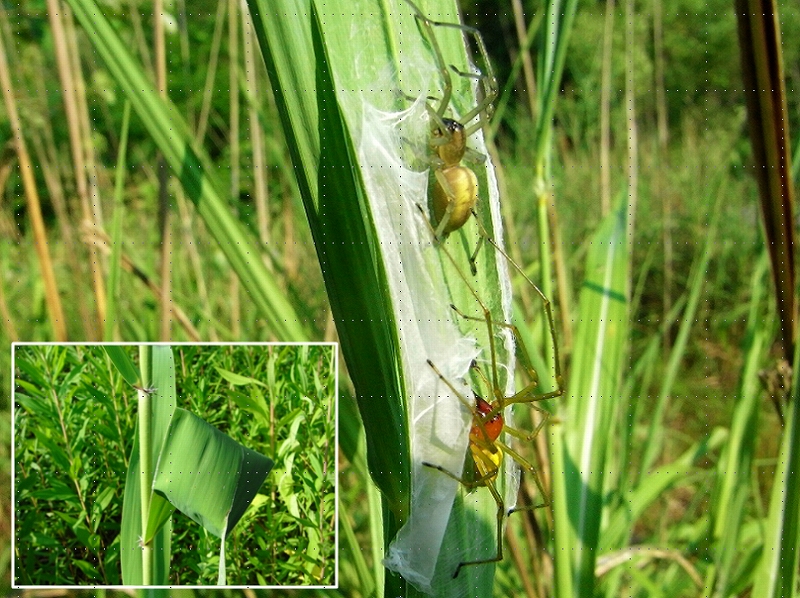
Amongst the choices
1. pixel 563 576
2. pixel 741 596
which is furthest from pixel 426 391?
pixel 741 596

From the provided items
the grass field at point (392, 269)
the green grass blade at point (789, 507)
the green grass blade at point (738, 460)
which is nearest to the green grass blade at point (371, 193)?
the grass field at point (392, 269)


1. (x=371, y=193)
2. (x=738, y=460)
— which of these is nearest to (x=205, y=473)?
(x=371, y=193)

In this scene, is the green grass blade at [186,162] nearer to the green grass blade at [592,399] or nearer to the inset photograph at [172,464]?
the inset photograph at [172,464]

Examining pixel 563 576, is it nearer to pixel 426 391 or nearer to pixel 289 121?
pixel 426 391

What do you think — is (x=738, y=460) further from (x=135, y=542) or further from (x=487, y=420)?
(x=135, y=542)

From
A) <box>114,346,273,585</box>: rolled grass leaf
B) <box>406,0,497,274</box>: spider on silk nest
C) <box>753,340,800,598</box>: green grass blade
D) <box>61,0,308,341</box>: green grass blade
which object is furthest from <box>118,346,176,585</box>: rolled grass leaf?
<box>753,340,800,598</box>: green grass blade

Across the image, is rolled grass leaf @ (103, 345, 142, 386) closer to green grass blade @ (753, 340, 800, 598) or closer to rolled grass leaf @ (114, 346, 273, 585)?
rolled grass leaf @ (114, 346, 273, 585)
